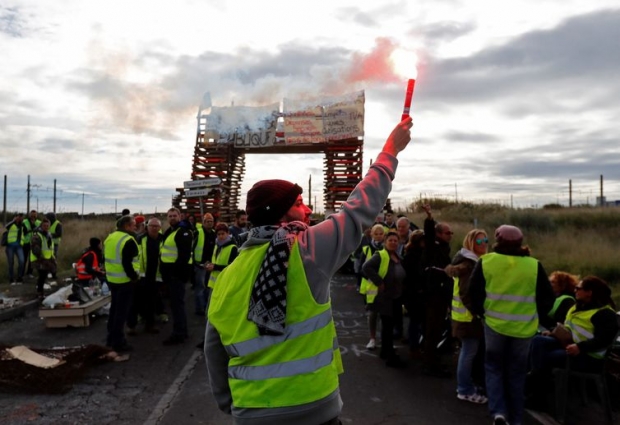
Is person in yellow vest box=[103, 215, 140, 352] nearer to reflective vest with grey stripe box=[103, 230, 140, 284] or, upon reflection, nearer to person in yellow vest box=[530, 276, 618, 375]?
reflective vest with grey stripe box=[103, 230, 140, 284]

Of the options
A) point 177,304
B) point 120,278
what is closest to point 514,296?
point 177,304

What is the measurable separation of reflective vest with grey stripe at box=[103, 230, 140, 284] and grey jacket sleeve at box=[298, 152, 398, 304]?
6.63 meters

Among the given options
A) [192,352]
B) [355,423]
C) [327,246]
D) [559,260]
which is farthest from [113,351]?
[559,260]

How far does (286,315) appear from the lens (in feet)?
7.12

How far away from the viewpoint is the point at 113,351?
316 inches

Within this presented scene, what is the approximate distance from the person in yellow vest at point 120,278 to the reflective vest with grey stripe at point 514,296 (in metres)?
5.46

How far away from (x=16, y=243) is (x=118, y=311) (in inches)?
347

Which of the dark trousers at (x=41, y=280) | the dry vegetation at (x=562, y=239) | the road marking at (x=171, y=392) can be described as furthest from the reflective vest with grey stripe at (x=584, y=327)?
the dark trousers at (x=41, y=280)

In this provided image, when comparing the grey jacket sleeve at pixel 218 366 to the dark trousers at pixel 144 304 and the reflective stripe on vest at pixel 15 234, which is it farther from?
the reflective stripe on vest at pixel 15 234

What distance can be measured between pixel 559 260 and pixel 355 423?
1182cm

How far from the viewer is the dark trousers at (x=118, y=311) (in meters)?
8.22

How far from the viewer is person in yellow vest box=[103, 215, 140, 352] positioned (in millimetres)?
8203

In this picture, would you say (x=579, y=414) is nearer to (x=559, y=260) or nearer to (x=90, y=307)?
(x=90, y=307)

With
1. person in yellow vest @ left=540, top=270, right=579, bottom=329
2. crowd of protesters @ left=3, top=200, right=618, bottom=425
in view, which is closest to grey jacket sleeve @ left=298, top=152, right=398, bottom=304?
crowd of protesters @ left=3, top=200, right=618, bottom=425
